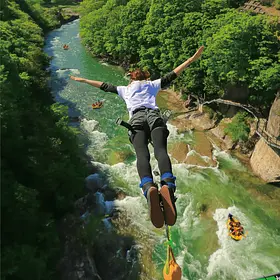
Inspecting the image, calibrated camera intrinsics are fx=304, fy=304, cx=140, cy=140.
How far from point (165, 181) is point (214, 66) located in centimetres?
1901

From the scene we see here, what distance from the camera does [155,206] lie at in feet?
16.0

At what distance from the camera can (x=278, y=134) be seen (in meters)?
18.4

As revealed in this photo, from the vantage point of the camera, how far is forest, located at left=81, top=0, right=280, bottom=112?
20.3 metres

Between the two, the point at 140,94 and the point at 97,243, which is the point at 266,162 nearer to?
the point at 97,243

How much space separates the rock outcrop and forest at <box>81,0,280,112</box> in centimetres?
190

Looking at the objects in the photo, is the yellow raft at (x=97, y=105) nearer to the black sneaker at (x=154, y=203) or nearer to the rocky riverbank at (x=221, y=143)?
the rocky riverbank at (x=221, y=143)

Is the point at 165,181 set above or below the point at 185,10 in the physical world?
above

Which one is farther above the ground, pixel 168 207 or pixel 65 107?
pixel 168 207

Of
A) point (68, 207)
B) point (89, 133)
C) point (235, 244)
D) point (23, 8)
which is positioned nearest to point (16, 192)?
point (68, 207)

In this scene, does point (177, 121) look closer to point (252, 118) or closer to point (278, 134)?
point (252, 118)

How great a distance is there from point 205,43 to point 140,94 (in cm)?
1969

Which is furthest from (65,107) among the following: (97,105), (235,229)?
(235,229)

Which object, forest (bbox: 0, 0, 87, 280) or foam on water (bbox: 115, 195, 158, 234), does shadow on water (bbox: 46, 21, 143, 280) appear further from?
forest (bbox: 0, 0, 87, 280)

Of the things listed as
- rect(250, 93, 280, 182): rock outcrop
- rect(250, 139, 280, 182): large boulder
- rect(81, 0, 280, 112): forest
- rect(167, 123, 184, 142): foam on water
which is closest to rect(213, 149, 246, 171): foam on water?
rect(250, 139, 280, 182): large boulder
